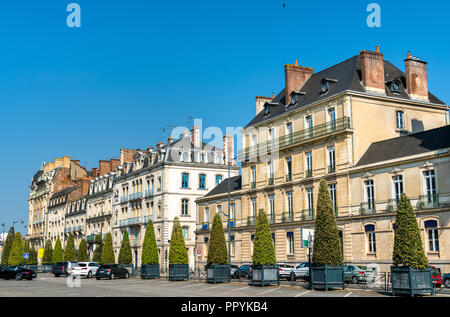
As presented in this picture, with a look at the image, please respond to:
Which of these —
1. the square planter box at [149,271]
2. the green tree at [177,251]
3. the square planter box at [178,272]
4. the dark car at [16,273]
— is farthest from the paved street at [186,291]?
the dark car at [16,273]

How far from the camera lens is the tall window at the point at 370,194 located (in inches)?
1604

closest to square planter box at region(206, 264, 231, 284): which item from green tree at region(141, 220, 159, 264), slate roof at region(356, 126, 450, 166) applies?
green tree at region(141, 220, 159, 264)

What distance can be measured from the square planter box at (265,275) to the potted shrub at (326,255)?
4.02m

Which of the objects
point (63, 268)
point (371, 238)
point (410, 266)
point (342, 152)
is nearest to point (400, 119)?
point (342, 152)

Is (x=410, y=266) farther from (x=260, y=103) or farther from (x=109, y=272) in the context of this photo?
(x=260, y=103)

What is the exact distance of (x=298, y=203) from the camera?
157 ft

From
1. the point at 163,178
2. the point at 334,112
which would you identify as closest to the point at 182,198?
the point at 163,178

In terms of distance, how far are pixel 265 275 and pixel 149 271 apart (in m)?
15.8

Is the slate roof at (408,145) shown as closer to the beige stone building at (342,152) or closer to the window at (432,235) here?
the beige stone building at (342,152)

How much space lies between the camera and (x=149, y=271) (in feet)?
152

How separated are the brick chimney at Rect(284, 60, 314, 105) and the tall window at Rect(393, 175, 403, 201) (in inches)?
648

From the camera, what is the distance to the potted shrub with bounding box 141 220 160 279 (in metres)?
46.4

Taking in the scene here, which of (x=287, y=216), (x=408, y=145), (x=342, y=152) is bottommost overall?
(x=287, y=216)
